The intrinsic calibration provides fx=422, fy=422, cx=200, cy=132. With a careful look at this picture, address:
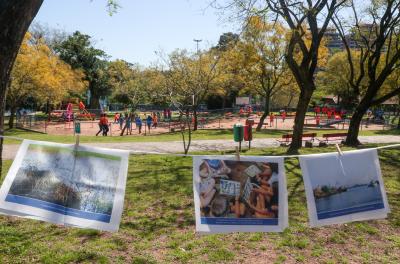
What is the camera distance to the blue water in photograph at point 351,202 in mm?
4730

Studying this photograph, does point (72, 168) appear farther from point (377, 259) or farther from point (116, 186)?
point (377, 259)

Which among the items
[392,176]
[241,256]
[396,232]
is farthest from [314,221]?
[392,176]

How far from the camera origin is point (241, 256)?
5.48 metres

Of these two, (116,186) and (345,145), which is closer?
(116,186)

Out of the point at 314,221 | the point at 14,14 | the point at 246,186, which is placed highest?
the point at 14,14

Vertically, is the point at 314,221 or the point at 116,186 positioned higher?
the point at 116,186

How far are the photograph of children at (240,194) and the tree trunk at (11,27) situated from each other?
2393 mm

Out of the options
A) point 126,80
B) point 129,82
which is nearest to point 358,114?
point 129,82

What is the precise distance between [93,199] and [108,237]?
1.85 meters

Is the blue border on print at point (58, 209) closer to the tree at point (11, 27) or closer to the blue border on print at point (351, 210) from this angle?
the tree at point (11, 27)

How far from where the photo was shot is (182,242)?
5898 millimetres

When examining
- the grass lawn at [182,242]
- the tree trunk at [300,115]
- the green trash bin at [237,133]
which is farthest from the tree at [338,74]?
the grass lawn at [182,242]

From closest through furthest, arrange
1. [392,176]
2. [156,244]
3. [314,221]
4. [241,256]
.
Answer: [314,221] → [241,256] → [156,244] → [392,176]

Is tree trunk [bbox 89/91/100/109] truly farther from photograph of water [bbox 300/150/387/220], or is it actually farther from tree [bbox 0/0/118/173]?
photograph of water [bbox 300/150/387/220]
